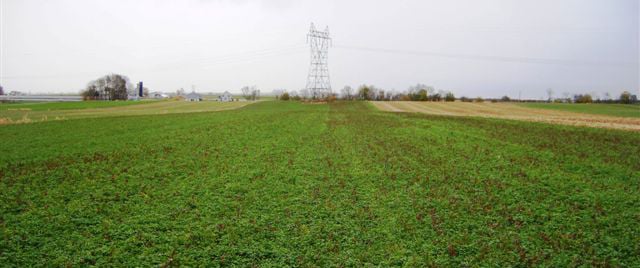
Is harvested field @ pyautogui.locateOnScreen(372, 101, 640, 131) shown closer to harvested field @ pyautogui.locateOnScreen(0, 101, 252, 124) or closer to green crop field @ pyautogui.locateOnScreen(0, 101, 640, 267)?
green crop field @ pyautogui.locateOnScreen(0, 101, 640, 267)

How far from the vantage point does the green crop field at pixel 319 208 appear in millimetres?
5430

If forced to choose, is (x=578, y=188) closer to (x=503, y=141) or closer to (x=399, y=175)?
(x=399, y=175)

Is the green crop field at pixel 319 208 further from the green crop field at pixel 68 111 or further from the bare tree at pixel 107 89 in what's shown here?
the bare tree at pixel 107 89

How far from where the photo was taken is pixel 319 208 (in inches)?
294

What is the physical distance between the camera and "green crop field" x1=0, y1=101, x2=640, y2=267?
5430 millimetres

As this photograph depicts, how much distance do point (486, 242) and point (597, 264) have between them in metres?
1.56

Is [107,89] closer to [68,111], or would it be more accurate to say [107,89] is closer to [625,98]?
[68,111]

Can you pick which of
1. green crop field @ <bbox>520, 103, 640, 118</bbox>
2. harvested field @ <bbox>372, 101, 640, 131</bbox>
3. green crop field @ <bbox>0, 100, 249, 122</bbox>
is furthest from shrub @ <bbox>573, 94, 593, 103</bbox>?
green crop field @ <bbox>0, 100, 249, 122</bbox>

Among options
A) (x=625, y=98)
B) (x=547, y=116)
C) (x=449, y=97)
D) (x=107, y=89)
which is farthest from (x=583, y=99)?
(x=107, y=89)

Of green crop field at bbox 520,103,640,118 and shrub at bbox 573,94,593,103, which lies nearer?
green crop field at bbox 520,103,640,118

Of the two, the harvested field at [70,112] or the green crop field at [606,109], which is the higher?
the green crop field at [606,109]

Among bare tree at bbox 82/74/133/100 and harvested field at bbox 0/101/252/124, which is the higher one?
bare tree at bbox 82/74/133/100

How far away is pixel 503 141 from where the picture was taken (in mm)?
17625

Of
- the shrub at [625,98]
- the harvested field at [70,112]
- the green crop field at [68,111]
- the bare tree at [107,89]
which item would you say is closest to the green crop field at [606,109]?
the shrub at [625,98]
